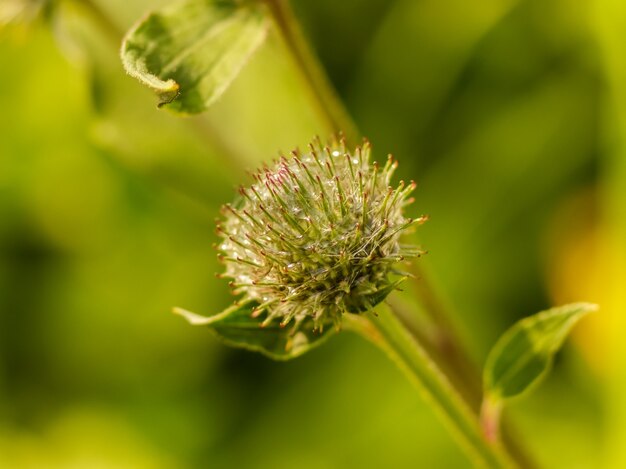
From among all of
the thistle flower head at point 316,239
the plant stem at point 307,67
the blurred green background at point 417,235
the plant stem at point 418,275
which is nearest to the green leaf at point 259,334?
the thistle flower head at point 316,239

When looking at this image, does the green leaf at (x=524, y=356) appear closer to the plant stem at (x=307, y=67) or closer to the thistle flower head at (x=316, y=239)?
the thistle flower head at (x=316, y=239)

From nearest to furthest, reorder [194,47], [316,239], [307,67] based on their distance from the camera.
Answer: [316,239]
[194,47]
[307,67]

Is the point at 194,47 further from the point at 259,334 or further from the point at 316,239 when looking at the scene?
the point at 259,334

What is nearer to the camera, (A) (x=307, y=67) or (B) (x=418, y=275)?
(B) (x=418, y=275)

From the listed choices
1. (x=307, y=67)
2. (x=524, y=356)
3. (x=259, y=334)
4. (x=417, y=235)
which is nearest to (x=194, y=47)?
(x=307, y=67)

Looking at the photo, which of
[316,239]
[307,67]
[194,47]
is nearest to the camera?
[316,239]
